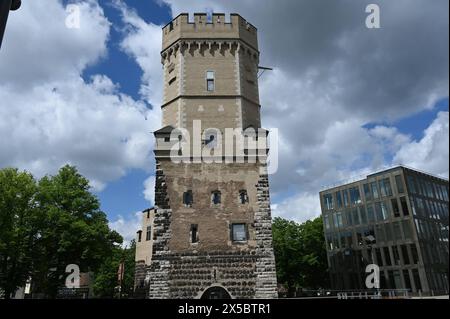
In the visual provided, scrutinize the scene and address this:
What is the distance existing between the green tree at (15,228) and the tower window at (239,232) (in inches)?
581

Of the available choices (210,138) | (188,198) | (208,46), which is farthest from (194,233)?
(208,46)

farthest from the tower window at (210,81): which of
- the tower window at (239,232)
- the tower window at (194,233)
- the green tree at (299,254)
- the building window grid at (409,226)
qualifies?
the building window grid at (409,226)

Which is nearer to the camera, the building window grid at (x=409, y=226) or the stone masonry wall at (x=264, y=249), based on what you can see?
the stone masonry wall at (x=264, y=249)

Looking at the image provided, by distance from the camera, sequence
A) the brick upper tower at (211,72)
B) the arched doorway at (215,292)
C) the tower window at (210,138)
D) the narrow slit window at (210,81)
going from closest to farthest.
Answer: the arched doorway at (215,292), the tower window at (210,138), the brick upper tower at (211,72), the narrow slit window at (210,81)

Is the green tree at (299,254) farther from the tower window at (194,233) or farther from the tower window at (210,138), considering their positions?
the tower window at (194,233)

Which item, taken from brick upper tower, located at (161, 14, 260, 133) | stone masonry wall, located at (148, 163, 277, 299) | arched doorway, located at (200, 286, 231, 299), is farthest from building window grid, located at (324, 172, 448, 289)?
arched doorway, located at (200, 286, 231, 299)

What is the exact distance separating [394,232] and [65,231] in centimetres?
4113

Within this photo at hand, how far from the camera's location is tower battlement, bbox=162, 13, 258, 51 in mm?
25297

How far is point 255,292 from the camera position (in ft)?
64.4

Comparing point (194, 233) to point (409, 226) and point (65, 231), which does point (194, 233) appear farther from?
point (409, 226)

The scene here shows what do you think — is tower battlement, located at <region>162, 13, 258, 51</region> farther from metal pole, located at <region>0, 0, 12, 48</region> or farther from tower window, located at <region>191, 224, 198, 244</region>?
metal pole, located at <region>0, 0, 12, 48</region>

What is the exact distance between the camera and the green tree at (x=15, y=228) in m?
24.4

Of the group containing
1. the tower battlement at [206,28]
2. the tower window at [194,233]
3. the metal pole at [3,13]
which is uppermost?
the tower battlement at [206,28]
